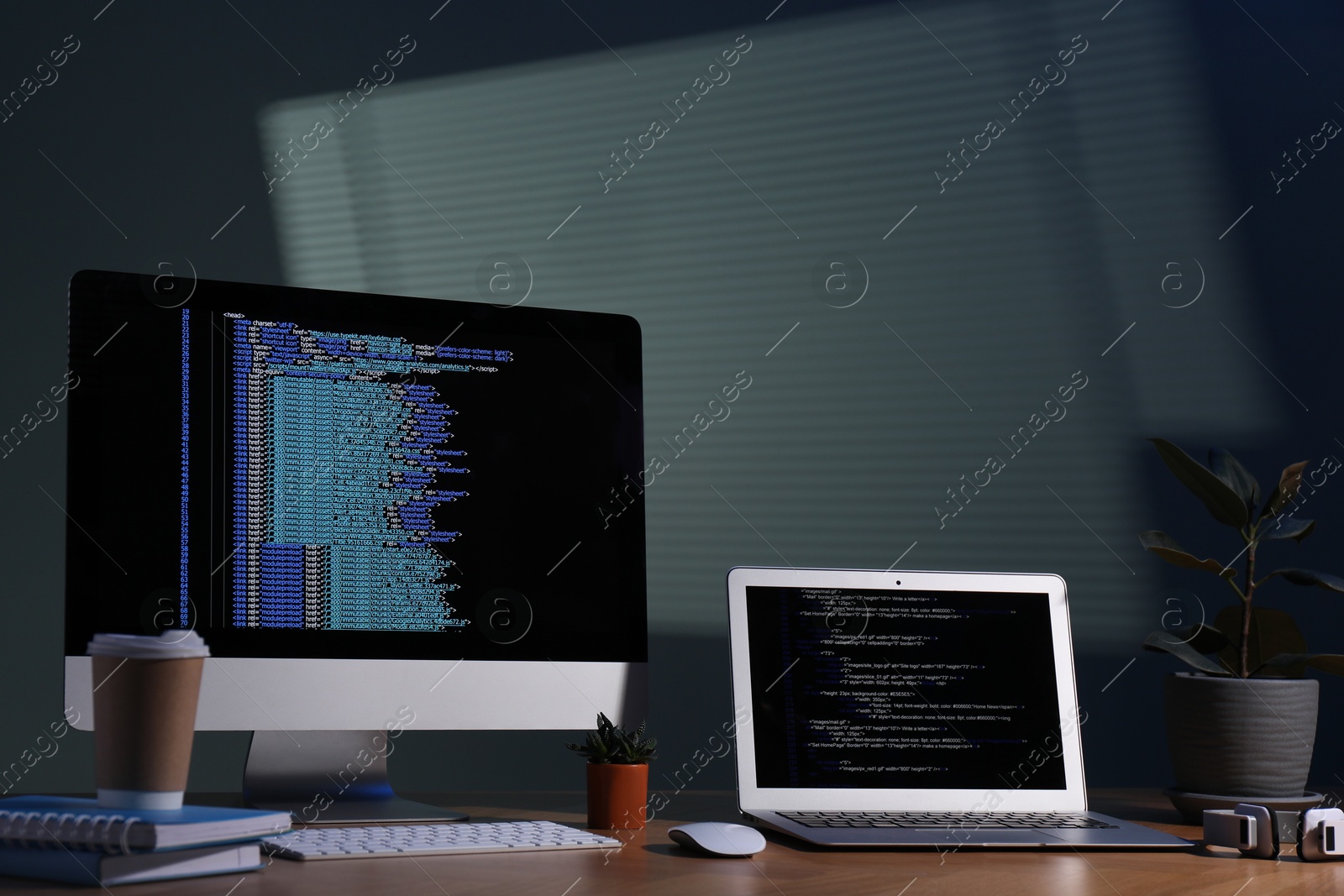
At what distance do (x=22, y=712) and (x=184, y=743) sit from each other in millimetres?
1338

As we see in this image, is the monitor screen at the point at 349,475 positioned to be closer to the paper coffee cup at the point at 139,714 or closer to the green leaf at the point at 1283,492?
the paper coffee cup at the point at 139,714

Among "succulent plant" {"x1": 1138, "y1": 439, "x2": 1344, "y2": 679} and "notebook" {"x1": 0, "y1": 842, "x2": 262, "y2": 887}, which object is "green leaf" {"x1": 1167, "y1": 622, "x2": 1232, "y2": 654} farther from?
"notebook" {"x1": 0, "y1": 842, "x2": 262, "y2": 887}

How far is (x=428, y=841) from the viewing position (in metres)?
1.05

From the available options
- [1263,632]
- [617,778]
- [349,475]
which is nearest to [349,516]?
[349,475]

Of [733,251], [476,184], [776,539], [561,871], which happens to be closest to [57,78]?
[476,184]

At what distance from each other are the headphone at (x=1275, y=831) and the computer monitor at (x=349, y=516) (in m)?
0.64

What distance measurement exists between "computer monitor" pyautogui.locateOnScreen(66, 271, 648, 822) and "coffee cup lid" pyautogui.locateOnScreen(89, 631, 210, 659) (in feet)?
1.19

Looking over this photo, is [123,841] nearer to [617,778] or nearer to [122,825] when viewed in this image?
[122,825]

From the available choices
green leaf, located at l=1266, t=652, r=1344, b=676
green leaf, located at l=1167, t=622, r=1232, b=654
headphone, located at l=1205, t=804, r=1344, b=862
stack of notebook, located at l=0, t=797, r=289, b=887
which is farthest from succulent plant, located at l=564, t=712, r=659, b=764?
green leaf, located at l=1266, t=652, r=1344, b=676

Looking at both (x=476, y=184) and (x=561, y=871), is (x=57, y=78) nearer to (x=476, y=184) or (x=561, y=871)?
(x=476, y=184)

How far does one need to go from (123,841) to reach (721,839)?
51cm

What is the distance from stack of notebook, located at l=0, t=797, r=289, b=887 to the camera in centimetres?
82

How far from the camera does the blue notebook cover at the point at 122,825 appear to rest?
2.69 feet

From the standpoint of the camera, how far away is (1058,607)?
1460mm
